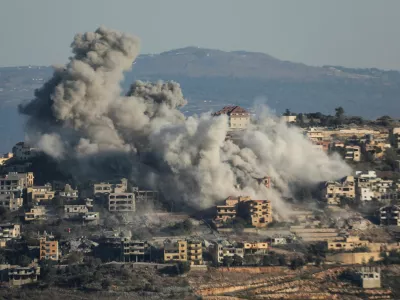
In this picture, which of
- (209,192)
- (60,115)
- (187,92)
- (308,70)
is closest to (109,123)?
(60,115)

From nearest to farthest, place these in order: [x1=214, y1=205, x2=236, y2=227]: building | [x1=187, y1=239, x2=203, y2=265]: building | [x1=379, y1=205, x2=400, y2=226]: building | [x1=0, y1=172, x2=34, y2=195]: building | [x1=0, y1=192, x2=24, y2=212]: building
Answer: [x1=187, y1=239, x2=203, y2=265]: building, [x1=214, y1=205, x2=236, y2=227]: building, [x1=379, y1=205, x2=400, y2=226]: building, [x1=0, y1=192, x2=24, y2=212]: building, [x1=0, y1=172, x2=34, y2=195]: building

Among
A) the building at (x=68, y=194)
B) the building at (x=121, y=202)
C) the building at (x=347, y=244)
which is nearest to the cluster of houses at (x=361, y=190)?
the building at (x=347, y=244)

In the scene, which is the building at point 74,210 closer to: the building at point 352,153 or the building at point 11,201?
the building at point 11,201

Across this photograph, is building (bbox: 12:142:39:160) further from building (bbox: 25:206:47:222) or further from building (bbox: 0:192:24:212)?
building (bbox: 25:206:47:222)

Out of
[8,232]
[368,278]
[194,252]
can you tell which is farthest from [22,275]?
[368,278]

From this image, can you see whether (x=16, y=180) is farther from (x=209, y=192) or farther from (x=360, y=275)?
(x=360, y=275)

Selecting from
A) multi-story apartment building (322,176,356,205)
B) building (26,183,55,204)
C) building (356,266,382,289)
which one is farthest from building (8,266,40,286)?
multi-story apartment building (322,176,356,205)
